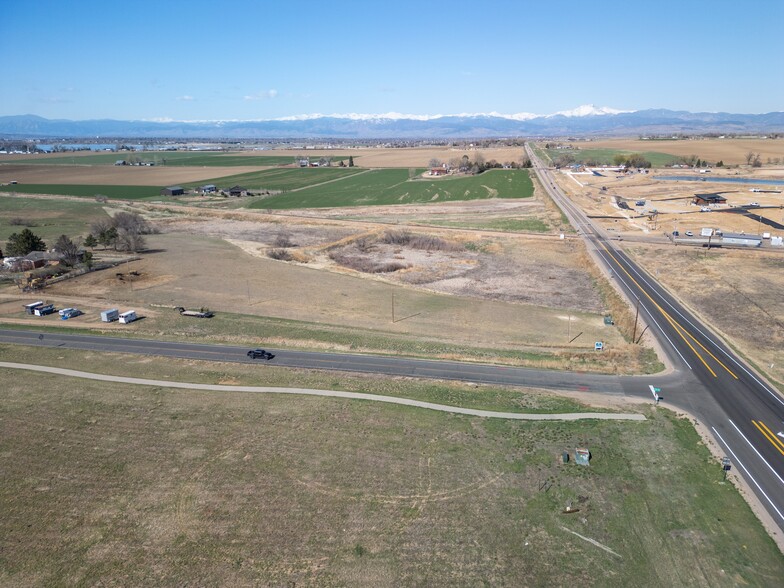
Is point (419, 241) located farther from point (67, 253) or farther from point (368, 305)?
→ point (67, 253)

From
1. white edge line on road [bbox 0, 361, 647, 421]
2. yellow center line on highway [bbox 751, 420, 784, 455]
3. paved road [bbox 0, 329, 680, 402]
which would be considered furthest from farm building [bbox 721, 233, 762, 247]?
white edge line on road [bbox 0, 361, 647, 421]

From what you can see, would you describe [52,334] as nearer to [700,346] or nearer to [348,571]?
[348,571]

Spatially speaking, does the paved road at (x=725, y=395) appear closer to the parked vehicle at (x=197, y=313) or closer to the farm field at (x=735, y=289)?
the farm field at (x=735, y=289)

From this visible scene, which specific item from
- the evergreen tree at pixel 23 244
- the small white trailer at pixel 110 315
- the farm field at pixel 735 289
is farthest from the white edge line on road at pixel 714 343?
the evergreen tree at pixel 23 244

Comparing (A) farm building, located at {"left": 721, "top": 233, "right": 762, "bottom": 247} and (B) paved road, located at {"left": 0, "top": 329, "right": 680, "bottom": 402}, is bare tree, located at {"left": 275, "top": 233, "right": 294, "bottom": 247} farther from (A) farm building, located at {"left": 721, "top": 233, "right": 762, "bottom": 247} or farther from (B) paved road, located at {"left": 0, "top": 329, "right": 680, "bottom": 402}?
(A) farm building, located at {"left": 721, "top": 233, "right": 762, "bottom": 247}

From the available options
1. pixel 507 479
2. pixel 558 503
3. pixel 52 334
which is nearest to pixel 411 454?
pixel 507 479

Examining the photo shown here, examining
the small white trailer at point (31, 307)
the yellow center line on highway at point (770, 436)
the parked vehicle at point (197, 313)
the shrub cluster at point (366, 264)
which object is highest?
the small white trailer at point (31, 307)
